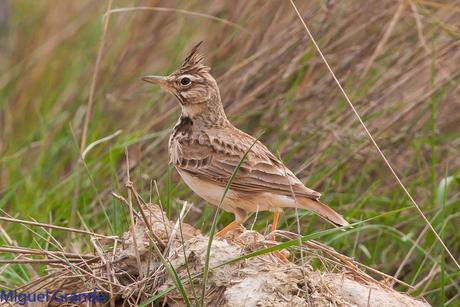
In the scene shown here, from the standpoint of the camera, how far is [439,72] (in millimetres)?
6316

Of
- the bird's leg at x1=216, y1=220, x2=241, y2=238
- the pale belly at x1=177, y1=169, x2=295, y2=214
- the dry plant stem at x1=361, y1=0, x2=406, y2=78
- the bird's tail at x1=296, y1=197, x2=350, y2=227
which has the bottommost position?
the bird's leg at x1=216, y1=220, x2=241, y2=238

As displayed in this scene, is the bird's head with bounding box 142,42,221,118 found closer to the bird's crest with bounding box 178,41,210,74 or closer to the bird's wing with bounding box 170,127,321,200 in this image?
the bird's crest with bounding box 178,41,210,74

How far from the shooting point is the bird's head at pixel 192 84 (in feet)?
17.9

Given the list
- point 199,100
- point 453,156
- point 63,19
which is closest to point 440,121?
point 453,156

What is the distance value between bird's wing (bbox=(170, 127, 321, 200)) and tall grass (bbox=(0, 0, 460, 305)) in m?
0.39

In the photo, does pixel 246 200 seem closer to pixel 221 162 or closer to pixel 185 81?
pixel 221 162

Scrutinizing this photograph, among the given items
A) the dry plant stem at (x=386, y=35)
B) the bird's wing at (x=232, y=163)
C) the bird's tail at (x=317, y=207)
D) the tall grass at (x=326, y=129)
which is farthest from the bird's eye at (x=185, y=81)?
the dry plant stem at (x=386, y=35)

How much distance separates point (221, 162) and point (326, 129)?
128cm

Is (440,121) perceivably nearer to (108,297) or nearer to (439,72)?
(439,72)

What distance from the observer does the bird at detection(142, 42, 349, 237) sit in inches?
189

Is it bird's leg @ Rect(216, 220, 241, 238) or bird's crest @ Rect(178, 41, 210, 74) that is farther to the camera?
bird's crest @ Rect(178, 41, 210, 74)

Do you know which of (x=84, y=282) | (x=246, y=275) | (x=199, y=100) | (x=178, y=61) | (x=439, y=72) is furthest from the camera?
(x=178, y=61)

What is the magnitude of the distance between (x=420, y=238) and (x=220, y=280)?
2.18 meters

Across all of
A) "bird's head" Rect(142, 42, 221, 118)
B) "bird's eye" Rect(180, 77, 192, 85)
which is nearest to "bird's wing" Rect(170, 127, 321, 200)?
"bird's head" Rect(142, 42, 221, 118)
